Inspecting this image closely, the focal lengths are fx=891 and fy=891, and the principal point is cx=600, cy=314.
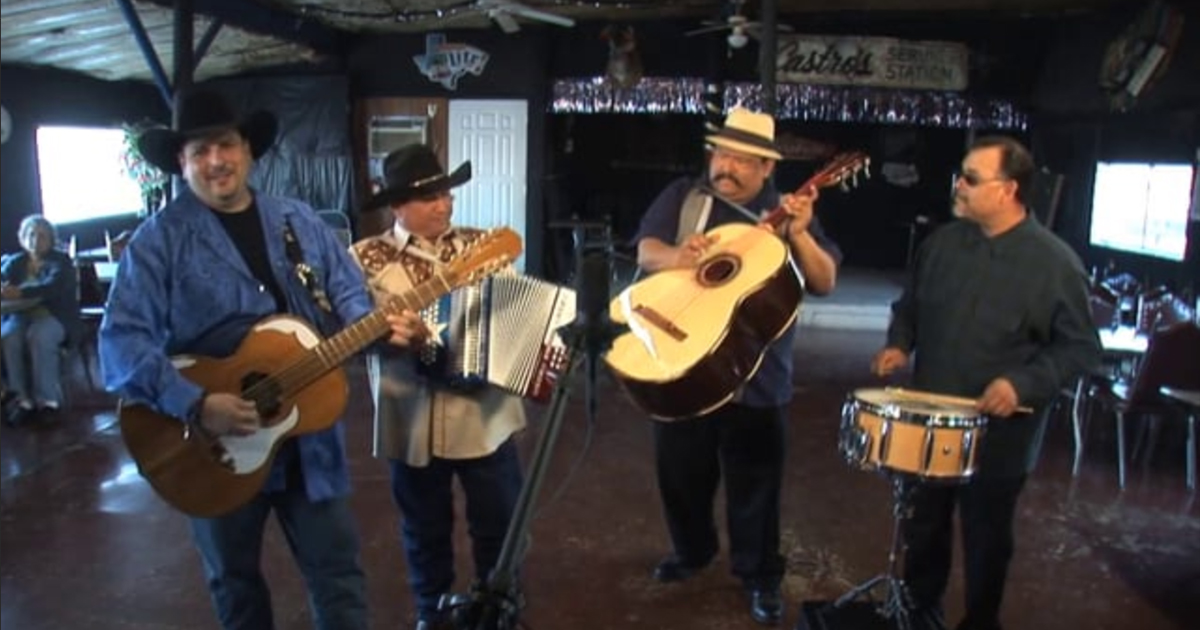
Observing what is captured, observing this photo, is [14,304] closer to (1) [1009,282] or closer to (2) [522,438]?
(2) [522,438]

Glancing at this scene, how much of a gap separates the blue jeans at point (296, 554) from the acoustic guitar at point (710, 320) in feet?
2.64

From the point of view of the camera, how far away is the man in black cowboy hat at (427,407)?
96.0 inches

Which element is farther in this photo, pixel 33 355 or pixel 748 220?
pixel 33 355

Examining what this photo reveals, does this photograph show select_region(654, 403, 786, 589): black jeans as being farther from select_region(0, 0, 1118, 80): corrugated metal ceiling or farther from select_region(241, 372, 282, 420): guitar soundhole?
select_region(0, 0, 1118, 80): corrugated metal ceiling

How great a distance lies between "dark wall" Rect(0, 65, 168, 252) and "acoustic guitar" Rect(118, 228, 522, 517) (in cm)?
713

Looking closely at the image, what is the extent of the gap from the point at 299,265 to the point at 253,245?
4.4 inches

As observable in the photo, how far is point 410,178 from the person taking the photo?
244 centimetres

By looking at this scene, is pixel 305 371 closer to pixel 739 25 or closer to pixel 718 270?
pixel 718 270

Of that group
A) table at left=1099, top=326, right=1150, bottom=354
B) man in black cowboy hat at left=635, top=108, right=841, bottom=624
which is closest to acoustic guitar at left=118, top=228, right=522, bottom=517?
man in black cowboy hat at left=635, top=108, right=841, bottom=624

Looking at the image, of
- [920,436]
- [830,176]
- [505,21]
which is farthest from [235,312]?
[505,21]

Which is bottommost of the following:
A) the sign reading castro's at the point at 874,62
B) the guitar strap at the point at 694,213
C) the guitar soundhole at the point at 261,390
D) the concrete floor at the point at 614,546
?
the concrete floor at the point at 614,546

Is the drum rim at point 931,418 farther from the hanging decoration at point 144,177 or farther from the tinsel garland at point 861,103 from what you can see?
the hanging decoration at point 144,177

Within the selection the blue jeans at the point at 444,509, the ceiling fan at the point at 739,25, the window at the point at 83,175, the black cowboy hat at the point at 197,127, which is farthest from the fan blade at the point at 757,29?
the window at the point at 83,175

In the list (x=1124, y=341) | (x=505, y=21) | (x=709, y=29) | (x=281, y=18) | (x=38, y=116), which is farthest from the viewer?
(x=38, y=116)
